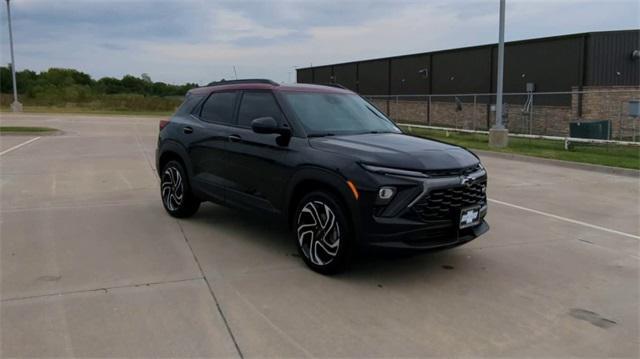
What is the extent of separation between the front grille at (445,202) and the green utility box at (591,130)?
16.4 metres

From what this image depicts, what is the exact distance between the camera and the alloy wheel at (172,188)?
7670mm

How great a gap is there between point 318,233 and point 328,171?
1.99ft

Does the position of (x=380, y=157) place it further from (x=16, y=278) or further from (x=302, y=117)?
(x=16, y=278)

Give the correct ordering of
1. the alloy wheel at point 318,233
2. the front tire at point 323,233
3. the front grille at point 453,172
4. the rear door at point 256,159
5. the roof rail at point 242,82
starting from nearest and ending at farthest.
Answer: the front grille at point 453,172 → the front tire at point 323,233 → the alloy wheel at point 318,233 → the rear door at point 256,159 → the roof rail at point 242,82

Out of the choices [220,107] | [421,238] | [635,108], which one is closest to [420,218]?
[421,238]

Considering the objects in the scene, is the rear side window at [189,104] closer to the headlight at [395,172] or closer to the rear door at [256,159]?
the rear door at [256,159]

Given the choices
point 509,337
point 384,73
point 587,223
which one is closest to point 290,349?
point 509,337

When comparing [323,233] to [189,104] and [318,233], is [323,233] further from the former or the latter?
[189,104]

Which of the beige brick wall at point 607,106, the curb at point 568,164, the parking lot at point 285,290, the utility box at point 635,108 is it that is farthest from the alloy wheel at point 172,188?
the beige brick wall at point 607,106

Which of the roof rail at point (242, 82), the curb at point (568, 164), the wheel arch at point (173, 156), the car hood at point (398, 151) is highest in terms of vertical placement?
the roof rail at point (242, 82)

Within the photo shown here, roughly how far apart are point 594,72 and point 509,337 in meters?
28.2

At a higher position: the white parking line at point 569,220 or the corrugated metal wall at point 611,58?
the corrugated metal wall at point 611,58

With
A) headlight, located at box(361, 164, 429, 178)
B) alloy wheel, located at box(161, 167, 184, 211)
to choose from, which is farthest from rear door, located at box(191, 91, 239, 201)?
headlight, located at box(361, 164, 429, 178)

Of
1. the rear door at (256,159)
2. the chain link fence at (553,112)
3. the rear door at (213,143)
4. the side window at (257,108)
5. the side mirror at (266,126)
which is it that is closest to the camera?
the side mirror at (266,126)
